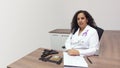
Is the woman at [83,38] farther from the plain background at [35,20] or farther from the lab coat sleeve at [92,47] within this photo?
the plain background at [35,20]

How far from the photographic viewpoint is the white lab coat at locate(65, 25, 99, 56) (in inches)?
75.6

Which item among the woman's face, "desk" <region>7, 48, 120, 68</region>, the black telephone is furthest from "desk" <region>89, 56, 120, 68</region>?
the woman's face

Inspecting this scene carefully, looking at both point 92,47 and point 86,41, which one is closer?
point 92,47

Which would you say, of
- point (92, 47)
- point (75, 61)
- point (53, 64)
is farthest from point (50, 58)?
point (92, 47)

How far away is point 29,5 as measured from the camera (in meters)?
3.07

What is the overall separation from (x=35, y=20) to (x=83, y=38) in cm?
141

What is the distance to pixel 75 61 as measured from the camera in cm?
167

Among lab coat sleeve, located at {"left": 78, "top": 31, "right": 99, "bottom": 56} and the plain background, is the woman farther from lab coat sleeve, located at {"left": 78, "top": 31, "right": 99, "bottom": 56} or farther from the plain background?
the plain background

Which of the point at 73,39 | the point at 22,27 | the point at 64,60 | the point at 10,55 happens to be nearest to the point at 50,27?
the point at 22,27

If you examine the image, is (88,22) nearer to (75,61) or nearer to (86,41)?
(86,41)

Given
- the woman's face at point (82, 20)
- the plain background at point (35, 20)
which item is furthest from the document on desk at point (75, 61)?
the plain background at point (35, 20)

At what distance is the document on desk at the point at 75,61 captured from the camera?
5.20 ft

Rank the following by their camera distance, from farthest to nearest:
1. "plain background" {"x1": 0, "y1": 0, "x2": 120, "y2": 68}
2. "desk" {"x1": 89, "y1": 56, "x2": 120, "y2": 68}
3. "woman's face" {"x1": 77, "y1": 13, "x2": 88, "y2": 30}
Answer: "plain background" {"x1": 0, "y1": 0, "x2": 120, "y2": 68} < "woman's face" {"x1": 77, "y1": 13, "x2": 88, "y2": 30} < "desk" {"x1": 89, "y1": 56, "x2": 120, "y2": 68}

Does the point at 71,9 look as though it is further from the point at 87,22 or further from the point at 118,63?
the point at 118,63
